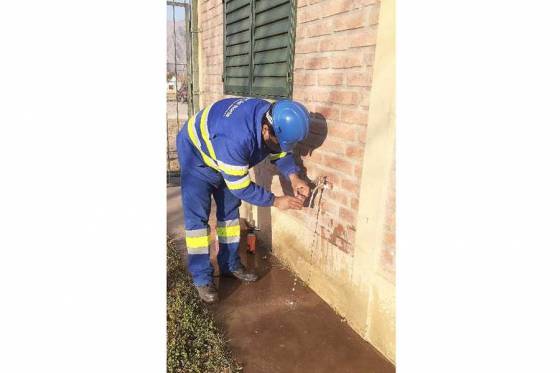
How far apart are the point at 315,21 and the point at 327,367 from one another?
274cm

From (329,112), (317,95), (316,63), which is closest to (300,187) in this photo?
(329,112)

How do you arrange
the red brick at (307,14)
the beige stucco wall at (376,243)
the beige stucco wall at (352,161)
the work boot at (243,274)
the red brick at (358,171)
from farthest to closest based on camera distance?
the work boot at (243,274)
the red brick at (307,14)
the red brick at (358,171)
the beige stucco wall at (352,161)
the beige stucco wall at (376,243)

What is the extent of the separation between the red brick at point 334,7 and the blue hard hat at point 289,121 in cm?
79

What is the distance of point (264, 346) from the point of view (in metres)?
3.13

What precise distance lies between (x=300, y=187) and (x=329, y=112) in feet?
2.30

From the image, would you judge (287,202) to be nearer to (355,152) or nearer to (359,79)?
(355,152)

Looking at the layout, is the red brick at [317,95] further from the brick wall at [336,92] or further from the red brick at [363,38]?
the red brick at [363,38]

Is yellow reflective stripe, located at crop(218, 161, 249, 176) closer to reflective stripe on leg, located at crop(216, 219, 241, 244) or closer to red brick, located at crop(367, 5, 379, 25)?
reflective stripe on leg, located at crop(216, 219, 241, 244)

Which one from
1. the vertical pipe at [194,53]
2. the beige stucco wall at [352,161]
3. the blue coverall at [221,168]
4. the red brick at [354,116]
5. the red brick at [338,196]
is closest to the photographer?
the beige stucco wall at [352,161]

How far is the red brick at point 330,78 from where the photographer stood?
126 inches

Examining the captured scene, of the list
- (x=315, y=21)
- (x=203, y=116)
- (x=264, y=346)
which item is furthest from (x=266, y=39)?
(x=264, y=346)

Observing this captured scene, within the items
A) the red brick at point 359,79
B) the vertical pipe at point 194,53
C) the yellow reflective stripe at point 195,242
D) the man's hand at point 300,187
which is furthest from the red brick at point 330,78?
the vertical pipe at point 194,53

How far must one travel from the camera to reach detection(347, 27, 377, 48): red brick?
2783 mm

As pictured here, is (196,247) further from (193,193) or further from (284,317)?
(284,317)
